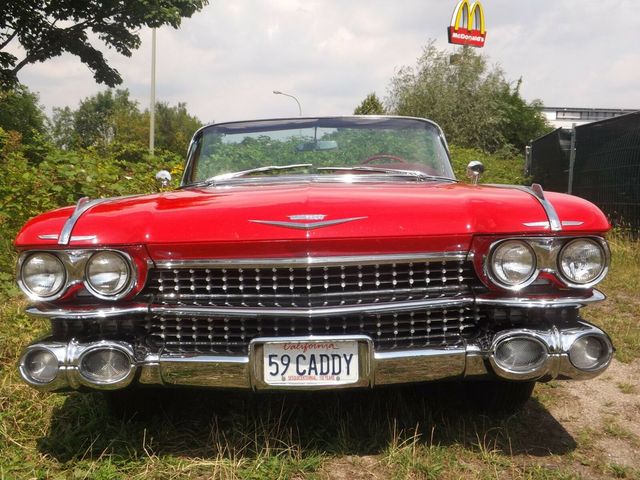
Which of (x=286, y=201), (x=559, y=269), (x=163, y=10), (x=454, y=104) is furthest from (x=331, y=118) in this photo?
(x=454, y=104)

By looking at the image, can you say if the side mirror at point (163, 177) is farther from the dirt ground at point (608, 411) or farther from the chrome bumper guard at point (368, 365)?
the dirt ground at point (608, 411)

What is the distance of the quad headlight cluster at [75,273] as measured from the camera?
2.34m

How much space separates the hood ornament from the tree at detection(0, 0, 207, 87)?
16402 millimetres

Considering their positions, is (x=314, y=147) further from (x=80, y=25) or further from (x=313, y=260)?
(x=80, y=25)

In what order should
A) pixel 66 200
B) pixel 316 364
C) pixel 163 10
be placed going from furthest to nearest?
1. pixel 163 10
2. pixel 66 200
3. pixel 316 364

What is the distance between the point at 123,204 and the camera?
8.80 feet

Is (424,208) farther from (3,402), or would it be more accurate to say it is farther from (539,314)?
(3,402)

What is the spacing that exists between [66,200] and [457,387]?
4499mm

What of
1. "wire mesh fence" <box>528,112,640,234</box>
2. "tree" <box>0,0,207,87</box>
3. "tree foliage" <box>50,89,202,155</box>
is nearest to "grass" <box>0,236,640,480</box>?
"wire mesh fence" <box>528,112,640,234</box>

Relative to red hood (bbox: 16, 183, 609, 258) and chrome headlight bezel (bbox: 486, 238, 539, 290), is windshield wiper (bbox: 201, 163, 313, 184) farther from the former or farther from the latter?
chrome headlight bezel (bbox: 486, 238, 539, 290)

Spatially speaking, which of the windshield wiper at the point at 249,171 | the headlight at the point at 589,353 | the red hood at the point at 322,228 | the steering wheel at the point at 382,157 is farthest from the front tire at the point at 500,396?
the windshield wiper at the point at 249,171

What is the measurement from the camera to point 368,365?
2254 millimetres

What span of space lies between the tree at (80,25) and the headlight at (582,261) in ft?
54.8

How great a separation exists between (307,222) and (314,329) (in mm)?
407
